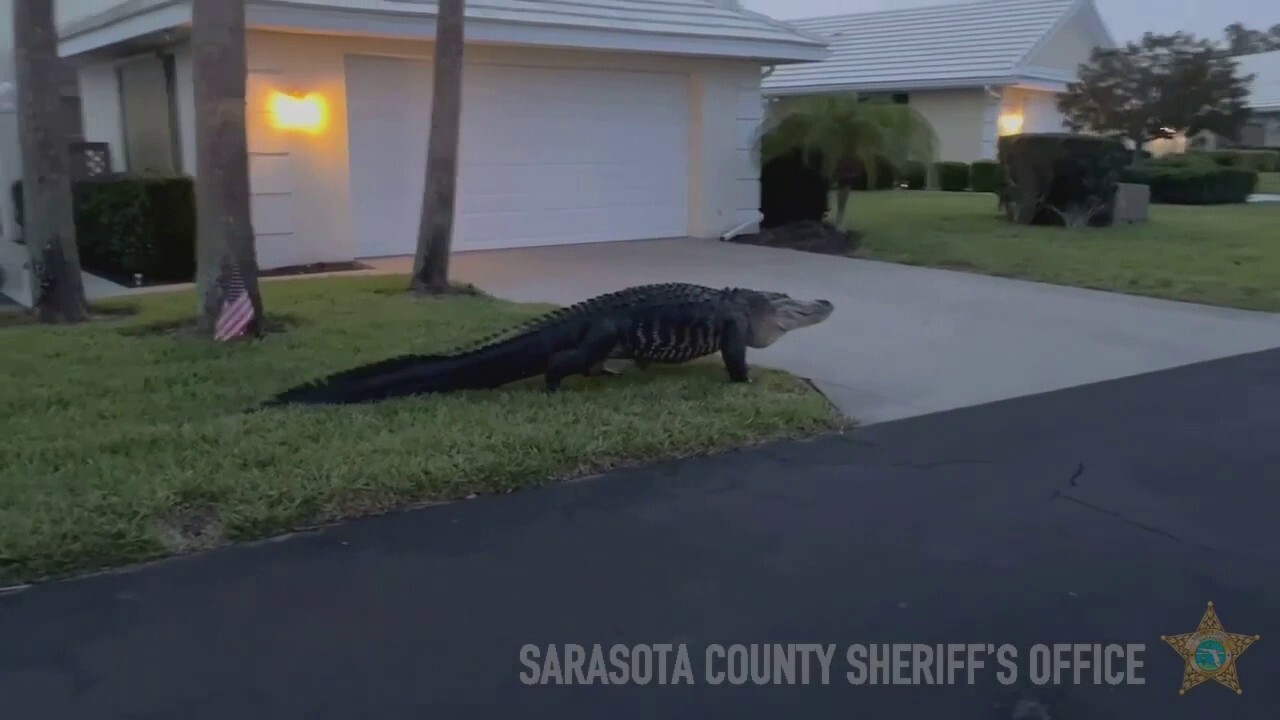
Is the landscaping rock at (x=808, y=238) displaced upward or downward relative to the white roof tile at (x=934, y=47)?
downward

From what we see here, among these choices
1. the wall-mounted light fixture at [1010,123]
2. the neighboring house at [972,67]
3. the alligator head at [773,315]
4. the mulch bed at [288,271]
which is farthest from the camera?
the wall-mounted light fixture at [1010,123]

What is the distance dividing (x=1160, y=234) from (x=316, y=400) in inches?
506

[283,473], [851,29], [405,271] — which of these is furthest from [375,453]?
[851,29]

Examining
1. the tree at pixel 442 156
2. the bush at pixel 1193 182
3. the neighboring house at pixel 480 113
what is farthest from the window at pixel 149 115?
the bush at pixel 1193 182

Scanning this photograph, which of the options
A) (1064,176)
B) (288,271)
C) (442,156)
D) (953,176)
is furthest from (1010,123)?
(442,156)

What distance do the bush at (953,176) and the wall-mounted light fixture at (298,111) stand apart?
16.7 metres

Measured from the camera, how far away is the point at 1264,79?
131 ft

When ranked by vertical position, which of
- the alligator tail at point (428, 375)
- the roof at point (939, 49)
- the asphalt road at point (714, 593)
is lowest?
the asphalt road at point (714, 593)

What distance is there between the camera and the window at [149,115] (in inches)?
511

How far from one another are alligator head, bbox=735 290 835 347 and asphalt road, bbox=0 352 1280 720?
54.7 inches

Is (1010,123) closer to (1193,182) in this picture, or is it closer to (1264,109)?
(1193,182)

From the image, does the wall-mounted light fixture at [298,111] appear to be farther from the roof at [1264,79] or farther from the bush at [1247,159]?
the roof at [1264,79]

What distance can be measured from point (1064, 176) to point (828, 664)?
46.7 feet

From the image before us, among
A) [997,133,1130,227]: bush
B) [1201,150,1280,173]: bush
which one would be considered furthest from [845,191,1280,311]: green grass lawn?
[1201,150,1280,173]: bush
